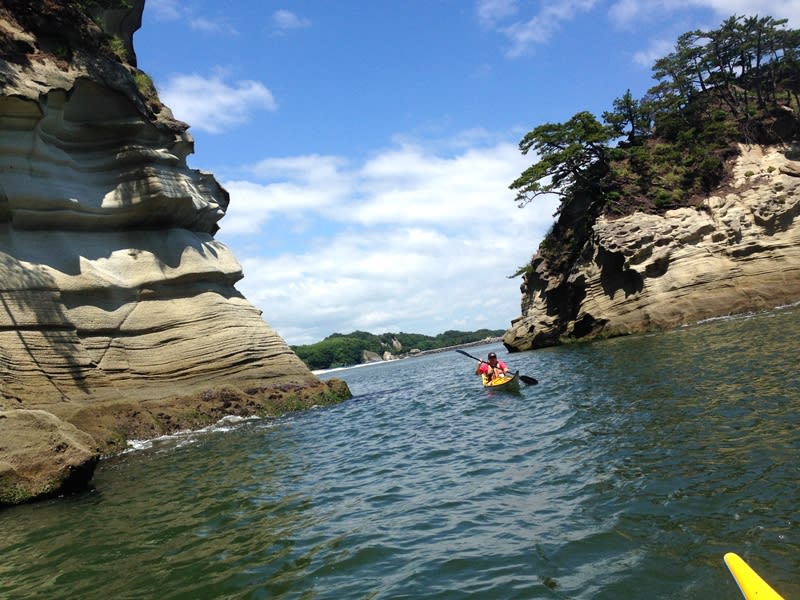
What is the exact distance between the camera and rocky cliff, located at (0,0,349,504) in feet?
53.0

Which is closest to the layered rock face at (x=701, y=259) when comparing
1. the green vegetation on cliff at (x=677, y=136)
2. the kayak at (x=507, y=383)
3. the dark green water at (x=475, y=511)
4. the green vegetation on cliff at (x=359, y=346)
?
the green vegetation on cliff at (x=677, y=136)

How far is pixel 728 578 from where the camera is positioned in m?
4.37

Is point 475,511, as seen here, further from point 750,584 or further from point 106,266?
point 106,266

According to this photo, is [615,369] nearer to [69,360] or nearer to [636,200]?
[69,360]

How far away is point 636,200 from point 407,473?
32.7 meters

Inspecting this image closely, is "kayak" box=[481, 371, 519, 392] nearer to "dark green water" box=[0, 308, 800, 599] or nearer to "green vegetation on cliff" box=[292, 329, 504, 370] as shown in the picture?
"dark green water" box=[0, 308, 800, 599]

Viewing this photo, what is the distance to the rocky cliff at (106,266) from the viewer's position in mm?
16156

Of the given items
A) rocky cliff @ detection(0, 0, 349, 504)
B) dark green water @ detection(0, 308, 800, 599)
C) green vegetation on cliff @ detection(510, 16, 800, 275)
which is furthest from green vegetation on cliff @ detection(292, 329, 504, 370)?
dark green water @ detection(0, 308, 800, 599)

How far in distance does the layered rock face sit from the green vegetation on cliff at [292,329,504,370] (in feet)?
326

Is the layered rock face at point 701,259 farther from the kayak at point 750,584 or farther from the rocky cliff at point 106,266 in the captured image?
the kayak at point 750,584

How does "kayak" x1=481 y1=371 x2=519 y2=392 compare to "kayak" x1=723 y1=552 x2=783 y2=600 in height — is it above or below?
above

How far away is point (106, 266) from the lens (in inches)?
760

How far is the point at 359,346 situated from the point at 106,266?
5445 inches

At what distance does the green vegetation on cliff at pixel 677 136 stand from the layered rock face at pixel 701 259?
2.36 m
